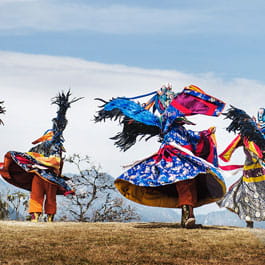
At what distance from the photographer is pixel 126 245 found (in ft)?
30.5

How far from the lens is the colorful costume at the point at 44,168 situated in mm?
14078

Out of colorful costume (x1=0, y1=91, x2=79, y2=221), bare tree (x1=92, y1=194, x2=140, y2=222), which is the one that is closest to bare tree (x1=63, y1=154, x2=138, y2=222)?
bare tree (x1=92, y1=194, x2=140, y2=222)

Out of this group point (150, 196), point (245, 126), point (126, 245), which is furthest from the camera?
point (150, 196)

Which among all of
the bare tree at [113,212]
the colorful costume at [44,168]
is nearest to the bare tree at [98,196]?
the bare tree at [113,212]

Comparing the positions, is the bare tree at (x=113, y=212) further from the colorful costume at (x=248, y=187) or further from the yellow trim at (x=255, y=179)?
the yellow trim at (x=255, y=179)

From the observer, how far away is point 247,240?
10.1 meters

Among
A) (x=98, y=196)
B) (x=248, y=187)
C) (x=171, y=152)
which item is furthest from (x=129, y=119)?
(x=98, y=196)

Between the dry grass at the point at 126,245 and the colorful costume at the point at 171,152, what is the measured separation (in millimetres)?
1096

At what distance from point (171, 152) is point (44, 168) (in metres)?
3.89

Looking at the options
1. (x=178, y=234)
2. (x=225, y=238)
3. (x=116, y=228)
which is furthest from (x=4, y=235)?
(x=225, y=238)

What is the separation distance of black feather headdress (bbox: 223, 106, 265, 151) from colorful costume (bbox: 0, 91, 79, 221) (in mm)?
4975

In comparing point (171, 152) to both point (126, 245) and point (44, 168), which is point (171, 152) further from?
point (44, 168)

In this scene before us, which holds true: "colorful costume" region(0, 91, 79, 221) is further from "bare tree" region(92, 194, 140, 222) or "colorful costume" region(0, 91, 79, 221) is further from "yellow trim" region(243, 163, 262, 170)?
"bare tree" region(92, 194, 140, 222)

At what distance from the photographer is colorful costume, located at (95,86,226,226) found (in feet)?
38.2
